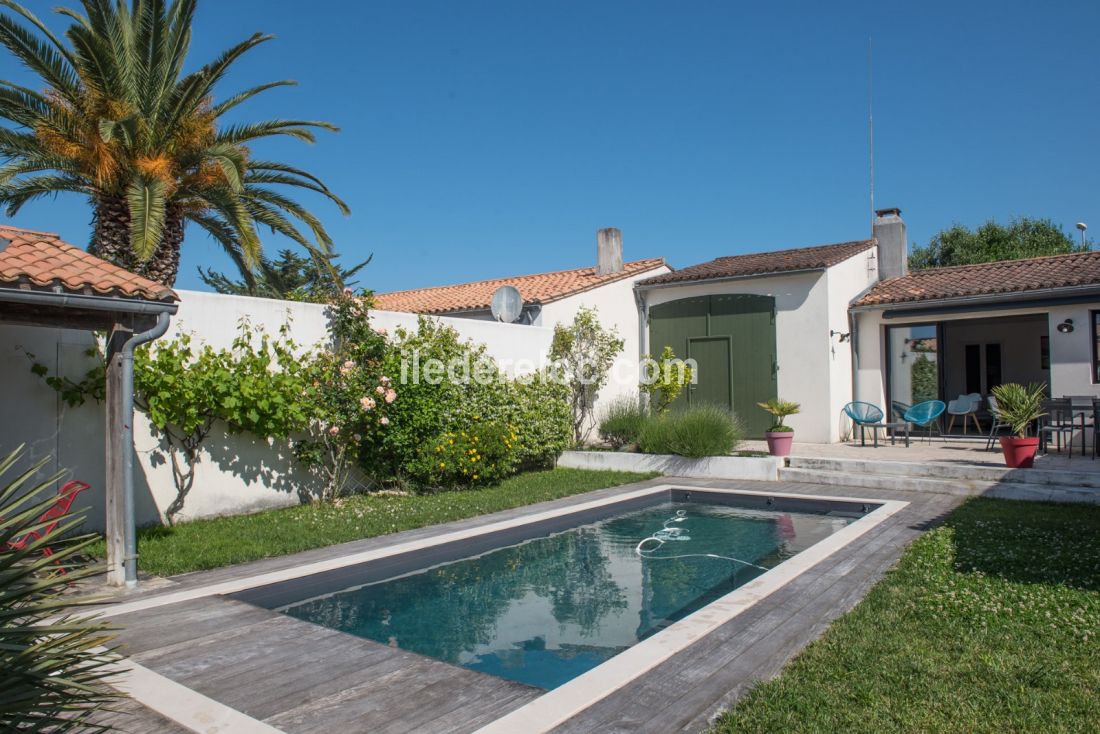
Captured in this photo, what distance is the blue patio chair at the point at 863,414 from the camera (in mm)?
13945

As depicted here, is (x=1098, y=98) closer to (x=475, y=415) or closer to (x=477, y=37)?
(x=477, y=37)

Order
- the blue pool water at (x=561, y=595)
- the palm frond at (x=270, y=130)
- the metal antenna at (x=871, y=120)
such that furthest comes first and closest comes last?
the metal antenna at (x=871, y=120)
the palm frond at (x=270, y=130)
the blue pool water at (x=561, y=595)

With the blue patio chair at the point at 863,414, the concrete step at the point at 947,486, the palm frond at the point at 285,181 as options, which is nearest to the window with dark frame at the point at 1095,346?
the blue patio chair at the point at 863,414

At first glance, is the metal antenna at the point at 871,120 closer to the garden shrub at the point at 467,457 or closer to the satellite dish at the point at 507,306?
the satellite dish at the point at 507,306

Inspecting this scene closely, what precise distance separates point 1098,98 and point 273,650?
2344 cm

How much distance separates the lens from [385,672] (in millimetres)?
4168

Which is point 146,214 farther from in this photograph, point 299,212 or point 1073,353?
point 1073,353

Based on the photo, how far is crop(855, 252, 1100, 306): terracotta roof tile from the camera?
13461mm

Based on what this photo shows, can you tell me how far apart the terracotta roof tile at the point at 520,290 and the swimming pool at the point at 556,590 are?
23.8 ft

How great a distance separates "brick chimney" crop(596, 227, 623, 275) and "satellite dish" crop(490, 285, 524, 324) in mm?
3654

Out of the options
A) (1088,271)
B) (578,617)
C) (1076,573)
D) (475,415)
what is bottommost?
(578,617)

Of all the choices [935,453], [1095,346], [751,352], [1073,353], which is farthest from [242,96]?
[1095,346]

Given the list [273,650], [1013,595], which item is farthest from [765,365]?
[273,650]

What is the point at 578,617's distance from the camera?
5.97 m
